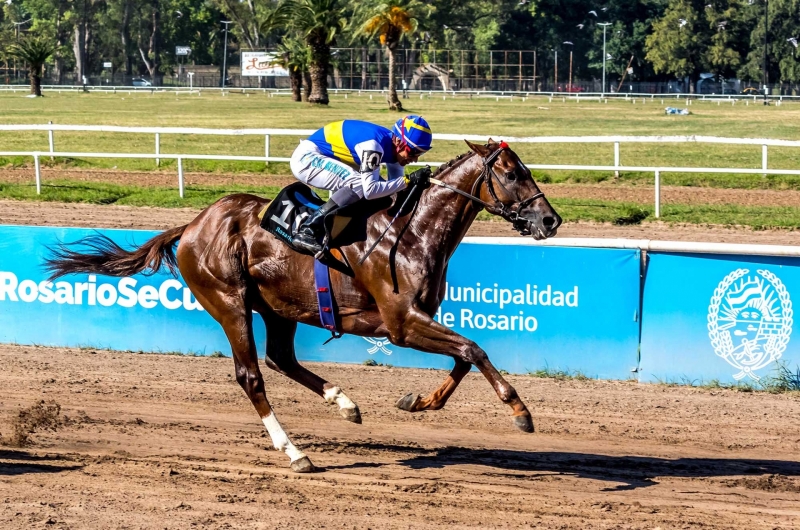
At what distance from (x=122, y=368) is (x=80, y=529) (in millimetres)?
4367

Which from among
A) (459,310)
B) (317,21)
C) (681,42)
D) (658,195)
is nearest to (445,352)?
(459,310)

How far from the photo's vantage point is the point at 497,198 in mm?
6141

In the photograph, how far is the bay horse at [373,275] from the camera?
19.9 ft

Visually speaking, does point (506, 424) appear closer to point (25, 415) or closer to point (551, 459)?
point (551, 459)

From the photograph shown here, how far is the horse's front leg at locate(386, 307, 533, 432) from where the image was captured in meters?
5.79

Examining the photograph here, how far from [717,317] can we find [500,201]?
317cm

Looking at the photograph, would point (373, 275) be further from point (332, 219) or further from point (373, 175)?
point (373, 175)

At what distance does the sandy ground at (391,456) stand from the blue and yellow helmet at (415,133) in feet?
6.56

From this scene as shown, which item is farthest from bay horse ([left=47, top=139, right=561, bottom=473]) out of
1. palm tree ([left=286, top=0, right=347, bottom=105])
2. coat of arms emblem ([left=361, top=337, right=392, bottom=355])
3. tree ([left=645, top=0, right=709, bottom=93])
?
tree ([left=645, top=0, right=709, bottom=93])

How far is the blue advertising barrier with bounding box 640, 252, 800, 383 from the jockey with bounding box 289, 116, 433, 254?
3113 millimetres

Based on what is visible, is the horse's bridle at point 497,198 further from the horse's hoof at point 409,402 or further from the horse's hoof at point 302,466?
the horse's hoof at point 302,466

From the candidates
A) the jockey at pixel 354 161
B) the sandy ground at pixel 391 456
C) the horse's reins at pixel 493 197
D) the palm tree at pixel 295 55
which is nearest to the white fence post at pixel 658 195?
the sandy ground at pixel 391 456

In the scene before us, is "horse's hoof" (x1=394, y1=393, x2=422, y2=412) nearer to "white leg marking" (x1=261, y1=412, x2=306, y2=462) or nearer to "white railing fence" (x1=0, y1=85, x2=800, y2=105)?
"white leg marking" (x1=261, y1=412, x2=306, y2=462)

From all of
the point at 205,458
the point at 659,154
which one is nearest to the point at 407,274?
the point at 205,458
